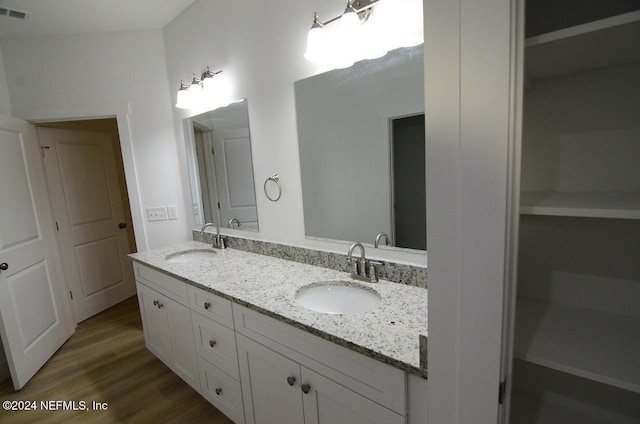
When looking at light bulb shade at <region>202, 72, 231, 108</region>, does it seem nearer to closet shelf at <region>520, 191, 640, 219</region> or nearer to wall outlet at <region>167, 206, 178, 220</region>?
wall outlet at <region>167, 206, 178, 220</region>

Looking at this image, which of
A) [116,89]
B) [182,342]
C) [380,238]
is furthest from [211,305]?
[116,89]

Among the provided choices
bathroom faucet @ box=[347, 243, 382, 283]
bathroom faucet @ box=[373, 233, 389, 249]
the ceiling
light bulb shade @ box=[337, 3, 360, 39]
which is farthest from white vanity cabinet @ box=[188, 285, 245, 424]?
the ceiling

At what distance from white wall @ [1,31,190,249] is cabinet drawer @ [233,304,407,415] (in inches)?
72.0

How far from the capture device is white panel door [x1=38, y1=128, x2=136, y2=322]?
9.48 feet

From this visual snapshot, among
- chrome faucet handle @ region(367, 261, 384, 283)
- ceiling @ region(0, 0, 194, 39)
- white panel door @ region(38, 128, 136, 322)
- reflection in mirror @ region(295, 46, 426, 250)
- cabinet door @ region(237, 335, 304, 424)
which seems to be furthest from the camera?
white panel door @ region(38, 128, 136, 322)

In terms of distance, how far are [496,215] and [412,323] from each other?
2.04 ft

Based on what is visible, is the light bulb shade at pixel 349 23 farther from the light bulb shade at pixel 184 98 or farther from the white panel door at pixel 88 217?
the white panel door at pixel 88 217

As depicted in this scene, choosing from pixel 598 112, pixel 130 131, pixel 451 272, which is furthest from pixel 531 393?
pixel 130 131

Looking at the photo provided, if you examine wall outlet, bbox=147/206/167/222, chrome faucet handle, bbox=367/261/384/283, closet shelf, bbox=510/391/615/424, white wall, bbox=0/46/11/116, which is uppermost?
white wall, bbox=0/46/11/116

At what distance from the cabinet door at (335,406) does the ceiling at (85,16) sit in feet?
8.16

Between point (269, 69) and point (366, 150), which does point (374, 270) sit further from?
point (269, 69)

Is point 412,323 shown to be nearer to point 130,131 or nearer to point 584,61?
point 584,61

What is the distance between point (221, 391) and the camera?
1.61 meters

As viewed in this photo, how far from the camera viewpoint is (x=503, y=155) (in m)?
0.50
